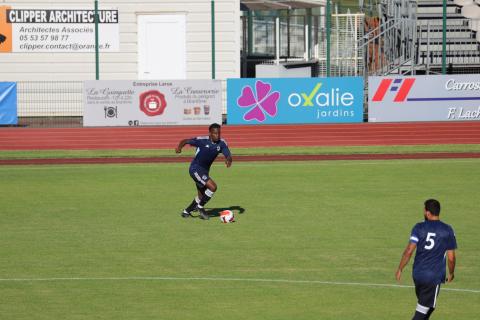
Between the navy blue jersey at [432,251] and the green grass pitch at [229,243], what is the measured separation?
189cm

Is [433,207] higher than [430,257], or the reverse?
[433,207]

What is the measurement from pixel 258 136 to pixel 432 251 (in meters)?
23.5

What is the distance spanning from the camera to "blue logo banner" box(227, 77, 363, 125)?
3459 centimetres

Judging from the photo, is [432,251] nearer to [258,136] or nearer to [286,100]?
[258,136]

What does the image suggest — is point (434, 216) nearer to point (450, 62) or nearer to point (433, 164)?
point (433, 164)

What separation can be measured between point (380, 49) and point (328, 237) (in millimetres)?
23557

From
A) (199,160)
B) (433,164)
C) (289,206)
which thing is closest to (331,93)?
(433,164)

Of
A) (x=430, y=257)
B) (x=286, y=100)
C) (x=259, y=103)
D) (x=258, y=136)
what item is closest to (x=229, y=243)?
(x=430, y=257)

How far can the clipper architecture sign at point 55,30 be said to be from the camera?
38.6m

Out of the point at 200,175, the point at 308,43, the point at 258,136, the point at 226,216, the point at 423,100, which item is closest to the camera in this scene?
the point at 200,175

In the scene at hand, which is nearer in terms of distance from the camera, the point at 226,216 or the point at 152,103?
the point at 226,216

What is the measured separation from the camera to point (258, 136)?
112 ft

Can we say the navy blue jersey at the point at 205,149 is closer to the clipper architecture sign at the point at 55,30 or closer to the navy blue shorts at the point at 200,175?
the navy blue shorts at the point at 200,175

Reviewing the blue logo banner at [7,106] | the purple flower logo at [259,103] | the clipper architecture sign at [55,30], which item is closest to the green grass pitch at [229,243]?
the purple flower logo at [259,103]
